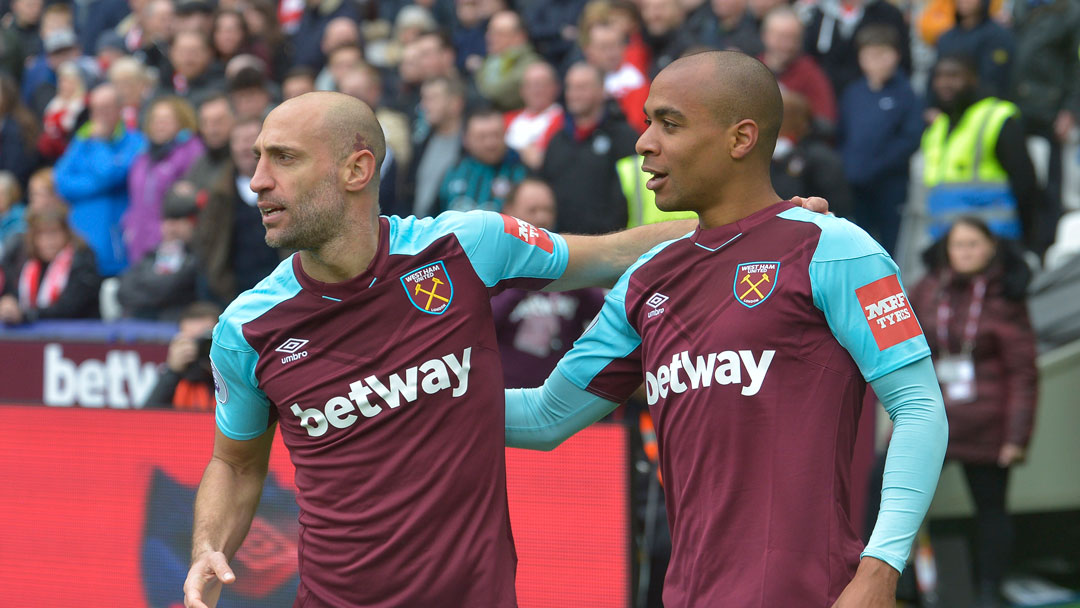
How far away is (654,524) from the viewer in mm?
6961

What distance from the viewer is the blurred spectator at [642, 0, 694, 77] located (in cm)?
1084

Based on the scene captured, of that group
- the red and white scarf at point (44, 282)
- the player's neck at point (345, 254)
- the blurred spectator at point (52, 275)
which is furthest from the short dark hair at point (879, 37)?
the player's neck at point (345, 254)

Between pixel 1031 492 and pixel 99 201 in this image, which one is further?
pixel 99 201

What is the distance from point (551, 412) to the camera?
385 cm

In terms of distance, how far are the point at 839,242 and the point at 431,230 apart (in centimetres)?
128

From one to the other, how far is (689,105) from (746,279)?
1.48ft

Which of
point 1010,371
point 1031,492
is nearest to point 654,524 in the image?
point 1010,371

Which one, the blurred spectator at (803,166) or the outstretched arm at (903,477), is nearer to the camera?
the outstretched arm at (903,477)

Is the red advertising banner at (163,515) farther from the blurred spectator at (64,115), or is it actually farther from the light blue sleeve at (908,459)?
the blurred spectator at (64,115)

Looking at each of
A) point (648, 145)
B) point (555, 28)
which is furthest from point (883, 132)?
point (648, 145)

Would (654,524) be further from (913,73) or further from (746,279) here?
(913,73)

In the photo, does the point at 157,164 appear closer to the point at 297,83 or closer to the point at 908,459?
the point at 297,83

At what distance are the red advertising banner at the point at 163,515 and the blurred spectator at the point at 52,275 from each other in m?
4.03

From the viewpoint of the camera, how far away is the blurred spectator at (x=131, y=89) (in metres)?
12.1
